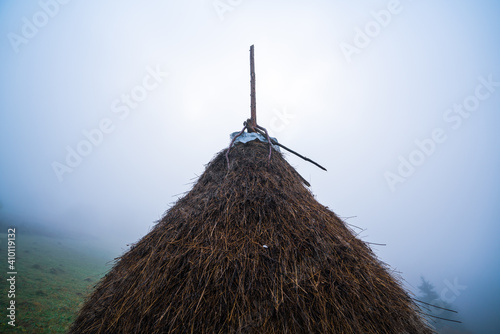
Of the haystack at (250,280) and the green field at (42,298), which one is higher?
the haystack at (250,280)

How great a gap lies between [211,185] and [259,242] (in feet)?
4.98

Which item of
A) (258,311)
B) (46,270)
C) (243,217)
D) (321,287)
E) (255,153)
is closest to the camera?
(258,311)

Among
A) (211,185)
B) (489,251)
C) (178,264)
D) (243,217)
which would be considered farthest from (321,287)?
(489,251)

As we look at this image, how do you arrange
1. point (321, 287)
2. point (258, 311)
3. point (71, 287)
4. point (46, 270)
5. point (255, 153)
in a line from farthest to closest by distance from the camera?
point (46, 270)
point (71, 287)
point (255, 153)
point (321, 287)
point (258, 311)

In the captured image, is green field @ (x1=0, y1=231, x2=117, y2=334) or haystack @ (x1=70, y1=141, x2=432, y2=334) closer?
haystack @ (x1=70, y1=141, x2=432, y2=334)

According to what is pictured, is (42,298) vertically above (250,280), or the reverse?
(250,280)

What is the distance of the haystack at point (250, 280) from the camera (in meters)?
1.95

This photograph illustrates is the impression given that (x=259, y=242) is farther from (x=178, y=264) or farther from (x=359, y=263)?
(x=359, y=263)

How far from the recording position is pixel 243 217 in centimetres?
268

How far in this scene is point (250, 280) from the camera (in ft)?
6.81

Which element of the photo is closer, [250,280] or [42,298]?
[250,280]

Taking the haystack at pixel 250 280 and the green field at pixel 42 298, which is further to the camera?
the green field at pixel 42 298

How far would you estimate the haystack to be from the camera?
1947 mm

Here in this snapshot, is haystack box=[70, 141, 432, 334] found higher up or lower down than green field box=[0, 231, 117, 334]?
higher up
